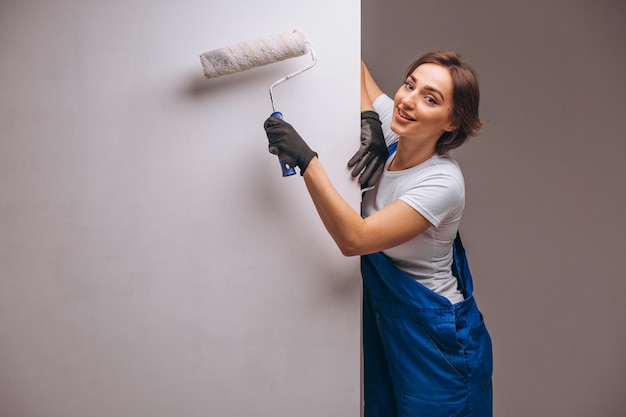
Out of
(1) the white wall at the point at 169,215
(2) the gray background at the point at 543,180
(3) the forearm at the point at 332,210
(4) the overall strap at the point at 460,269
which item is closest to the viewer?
(3) the forearm at the point at 332,210

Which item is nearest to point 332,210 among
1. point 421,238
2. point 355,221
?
point 355,221

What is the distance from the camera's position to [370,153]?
4.25ft

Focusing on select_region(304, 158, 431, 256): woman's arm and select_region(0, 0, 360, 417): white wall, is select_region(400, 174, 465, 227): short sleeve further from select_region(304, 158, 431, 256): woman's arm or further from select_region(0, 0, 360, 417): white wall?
select_region(0, 0, 360, 417): white wall

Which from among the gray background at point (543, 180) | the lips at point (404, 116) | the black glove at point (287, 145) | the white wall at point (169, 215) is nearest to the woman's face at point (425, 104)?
the lips at point (404, 116)

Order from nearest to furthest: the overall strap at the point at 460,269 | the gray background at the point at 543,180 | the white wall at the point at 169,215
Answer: the white wall at the point at 169,215
the overall strap at the point at 460,269
the gray background at the point at 543,180

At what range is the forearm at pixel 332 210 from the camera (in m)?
1.14

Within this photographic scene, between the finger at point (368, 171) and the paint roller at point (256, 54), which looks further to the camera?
the finger at point (368, 171)

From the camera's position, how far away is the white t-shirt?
123 cm

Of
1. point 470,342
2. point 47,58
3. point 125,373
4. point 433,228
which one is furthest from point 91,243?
point 470,342

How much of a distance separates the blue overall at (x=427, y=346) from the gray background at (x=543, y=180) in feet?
3.03

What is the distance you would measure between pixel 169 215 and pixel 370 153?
0.46 m

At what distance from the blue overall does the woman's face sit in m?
0.30

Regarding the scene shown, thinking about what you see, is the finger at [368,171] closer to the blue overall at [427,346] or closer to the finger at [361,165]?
the finger at [361,165]

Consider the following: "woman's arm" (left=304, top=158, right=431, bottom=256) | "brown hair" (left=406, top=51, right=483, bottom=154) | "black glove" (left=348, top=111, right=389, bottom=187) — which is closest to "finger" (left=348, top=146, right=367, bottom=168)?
"black glove" (left=348, top=111, right=389, bottom=187)
